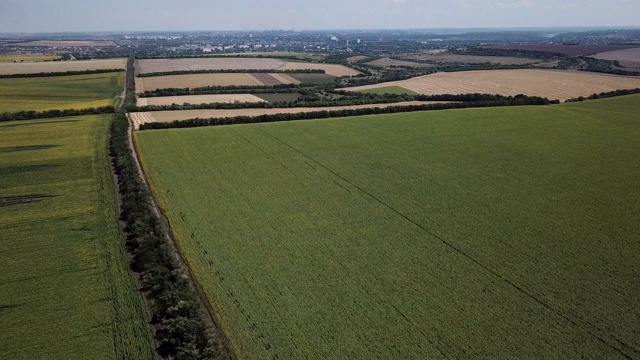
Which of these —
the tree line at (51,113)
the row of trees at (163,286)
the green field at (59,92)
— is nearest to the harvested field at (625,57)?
the tree line at (51,113)

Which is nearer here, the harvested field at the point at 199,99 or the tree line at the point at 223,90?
the harvested field at the point at 199,99

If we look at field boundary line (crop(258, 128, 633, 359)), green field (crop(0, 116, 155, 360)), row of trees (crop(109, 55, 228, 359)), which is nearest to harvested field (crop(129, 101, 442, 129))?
green field (crop(0, 116, 155, 360))

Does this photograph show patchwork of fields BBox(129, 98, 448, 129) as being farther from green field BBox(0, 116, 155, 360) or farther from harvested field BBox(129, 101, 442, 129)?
green field BBox(0, 116, 155, 360)

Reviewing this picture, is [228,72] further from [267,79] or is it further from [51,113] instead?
[51,113]

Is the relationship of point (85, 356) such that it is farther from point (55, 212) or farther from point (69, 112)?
point (69, 112)

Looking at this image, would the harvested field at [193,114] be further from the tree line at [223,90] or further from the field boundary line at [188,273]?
the field boundary line at [188,273]

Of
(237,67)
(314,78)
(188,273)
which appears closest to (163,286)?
(188,273)
